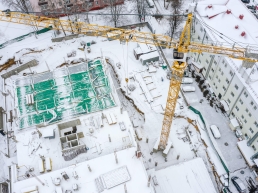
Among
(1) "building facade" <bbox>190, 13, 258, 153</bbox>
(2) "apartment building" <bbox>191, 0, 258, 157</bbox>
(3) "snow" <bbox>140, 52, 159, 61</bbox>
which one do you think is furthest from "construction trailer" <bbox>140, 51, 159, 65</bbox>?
(1) "building facade" <bbox>190, 13, 258, 153</bbox>

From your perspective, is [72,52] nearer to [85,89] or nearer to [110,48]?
[110,48]

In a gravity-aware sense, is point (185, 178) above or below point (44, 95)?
below

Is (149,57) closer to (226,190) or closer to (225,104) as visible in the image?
(225,104)

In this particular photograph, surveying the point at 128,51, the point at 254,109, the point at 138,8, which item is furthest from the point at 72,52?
the point at 254,109

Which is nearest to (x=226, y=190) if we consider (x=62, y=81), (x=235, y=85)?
(x=235, y=85)

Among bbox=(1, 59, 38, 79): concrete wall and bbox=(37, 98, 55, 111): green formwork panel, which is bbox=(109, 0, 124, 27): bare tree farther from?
bbox=(37, 98, 55, 111): green formwork panel
